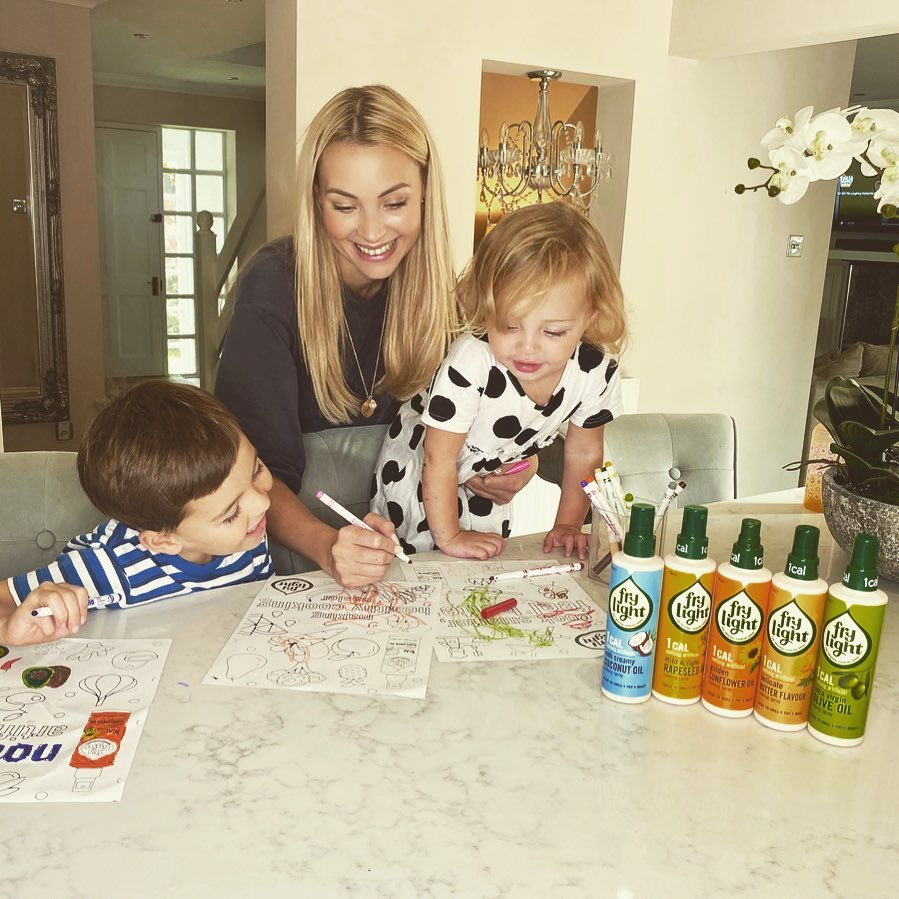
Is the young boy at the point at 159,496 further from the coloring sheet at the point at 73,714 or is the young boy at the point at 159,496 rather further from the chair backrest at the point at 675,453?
the chair backrest at the point at 675,453

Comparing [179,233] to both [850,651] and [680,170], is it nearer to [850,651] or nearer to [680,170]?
[680,170]

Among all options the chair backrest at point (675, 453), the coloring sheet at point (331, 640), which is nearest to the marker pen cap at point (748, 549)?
the coloring sheet at point (331, 640)

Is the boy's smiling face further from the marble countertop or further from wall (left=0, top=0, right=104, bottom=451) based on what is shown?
wall (left=0, top=0, right=104, bottom=451)

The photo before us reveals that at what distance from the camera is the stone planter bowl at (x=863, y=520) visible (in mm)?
1235

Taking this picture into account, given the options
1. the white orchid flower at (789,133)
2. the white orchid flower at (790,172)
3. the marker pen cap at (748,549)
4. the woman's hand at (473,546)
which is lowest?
the woman's hand at (473,546)

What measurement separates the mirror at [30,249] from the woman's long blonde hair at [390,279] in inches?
141

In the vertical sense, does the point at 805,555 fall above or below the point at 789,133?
below

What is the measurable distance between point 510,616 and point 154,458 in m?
0.51

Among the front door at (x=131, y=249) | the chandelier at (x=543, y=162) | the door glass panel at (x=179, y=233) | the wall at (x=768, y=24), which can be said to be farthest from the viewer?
the door glass panel at (x=179, y=233)

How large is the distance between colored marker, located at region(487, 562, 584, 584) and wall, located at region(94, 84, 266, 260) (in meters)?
5.90

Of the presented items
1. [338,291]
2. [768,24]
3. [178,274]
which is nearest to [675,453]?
[338,291]

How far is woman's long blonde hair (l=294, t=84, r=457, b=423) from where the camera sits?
145 cm

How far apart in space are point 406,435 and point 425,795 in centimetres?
94

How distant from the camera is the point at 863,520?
126 cm
